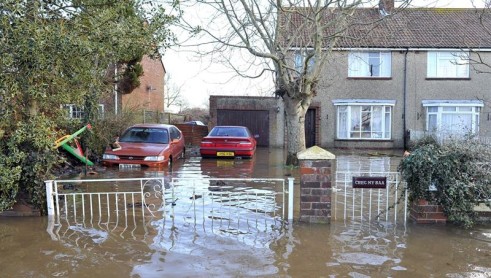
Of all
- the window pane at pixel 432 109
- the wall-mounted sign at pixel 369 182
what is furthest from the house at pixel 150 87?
the wall-mounted sign at pixel 369 182

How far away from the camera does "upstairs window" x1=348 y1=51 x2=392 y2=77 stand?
23.3 meters

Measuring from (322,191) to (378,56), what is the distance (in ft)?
62.4

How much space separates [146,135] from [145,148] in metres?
1.07

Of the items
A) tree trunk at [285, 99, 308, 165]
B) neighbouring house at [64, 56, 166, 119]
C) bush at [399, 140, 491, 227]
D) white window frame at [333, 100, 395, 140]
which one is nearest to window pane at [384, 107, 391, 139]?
white window frame at [333, 100, 395, 140]

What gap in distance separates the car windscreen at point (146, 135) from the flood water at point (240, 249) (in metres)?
6.74

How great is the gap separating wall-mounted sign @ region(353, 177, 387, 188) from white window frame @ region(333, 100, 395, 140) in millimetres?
17516

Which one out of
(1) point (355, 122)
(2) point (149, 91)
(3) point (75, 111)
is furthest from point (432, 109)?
(2) point (149, 91)

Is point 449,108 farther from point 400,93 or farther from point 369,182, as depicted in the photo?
point 369,182

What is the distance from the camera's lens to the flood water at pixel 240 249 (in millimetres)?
4488

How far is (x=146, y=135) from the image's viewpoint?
13.4m

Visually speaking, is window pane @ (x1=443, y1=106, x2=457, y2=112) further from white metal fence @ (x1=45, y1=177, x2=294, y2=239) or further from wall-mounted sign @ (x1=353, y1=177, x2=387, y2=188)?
wall-mounted sign @ (x1=353, y1=177, x2=387, y2=188)

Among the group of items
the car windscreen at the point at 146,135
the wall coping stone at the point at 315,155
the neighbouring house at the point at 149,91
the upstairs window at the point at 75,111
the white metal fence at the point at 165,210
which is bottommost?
the white metal fence at the point at 165,210

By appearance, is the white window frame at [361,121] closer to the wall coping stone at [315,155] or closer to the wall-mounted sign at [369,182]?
the wall-mounted sign at [369,182]

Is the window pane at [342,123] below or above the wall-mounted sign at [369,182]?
above
